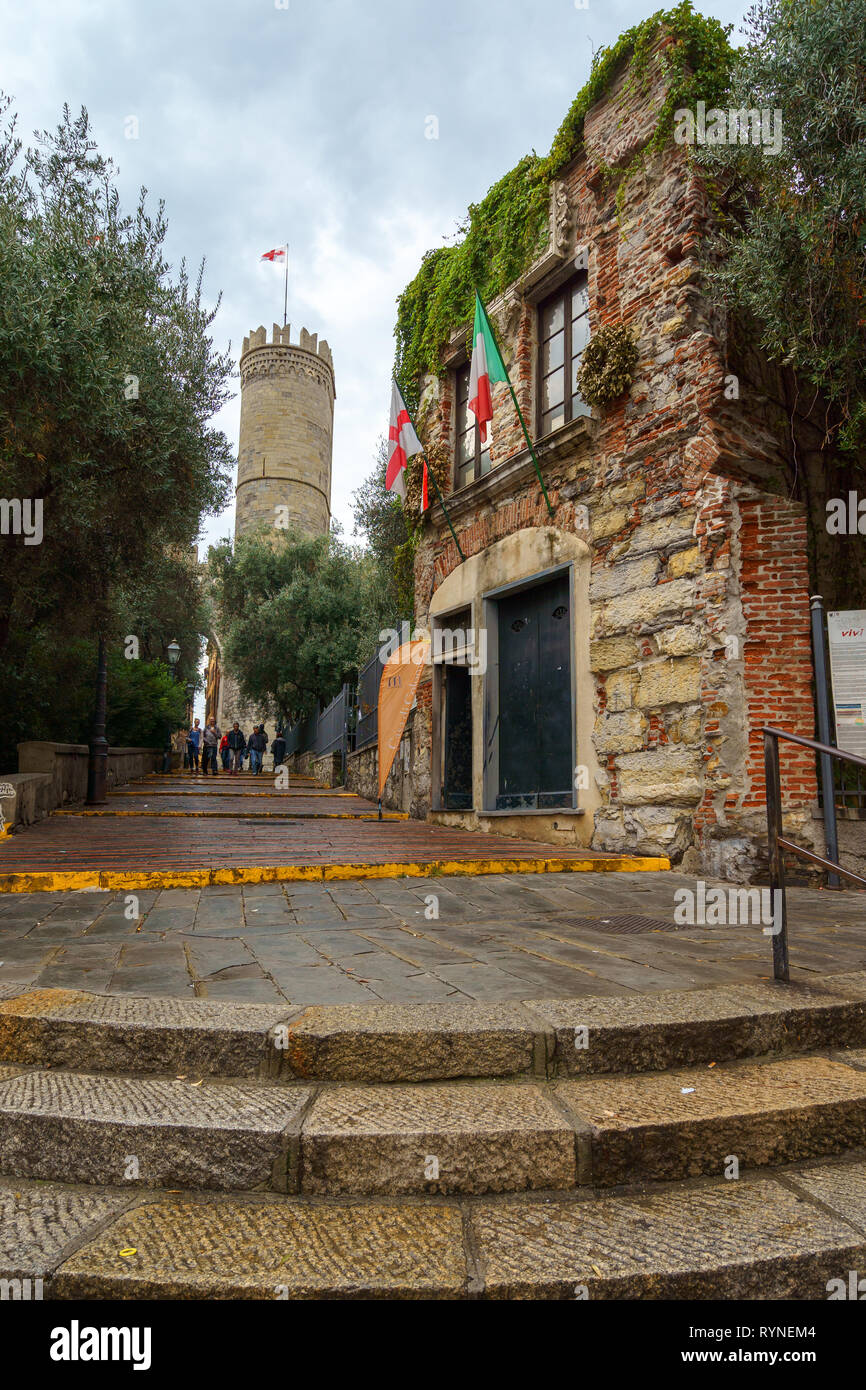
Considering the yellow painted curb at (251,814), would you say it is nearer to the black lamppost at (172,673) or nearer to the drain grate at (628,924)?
the drain grate at (628,924)

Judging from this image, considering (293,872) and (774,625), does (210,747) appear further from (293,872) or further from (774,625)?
(774,625)

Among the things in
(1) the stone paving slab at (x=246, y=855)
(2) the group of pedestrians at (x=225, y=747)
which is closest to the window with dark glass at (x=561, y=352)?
(1) the stone paving slab at (x=246, y=855)

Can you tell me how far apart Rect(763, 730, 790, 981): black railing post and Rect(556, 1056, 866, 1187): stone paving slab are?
2.00ft

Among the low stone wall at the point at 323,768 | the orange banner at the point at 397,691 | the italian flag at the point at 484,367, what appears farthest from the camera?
the low stone wall at the point at 323,768

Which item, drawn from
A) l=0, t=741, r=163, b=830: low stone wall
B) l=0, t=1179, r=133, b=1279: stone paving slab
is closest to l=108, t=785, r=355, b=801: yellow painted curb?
l=0, t=741, r=163, b=830: low stone wall

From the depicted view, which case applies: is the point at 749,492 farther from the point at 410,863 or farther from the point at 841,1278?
the point at 841,1278

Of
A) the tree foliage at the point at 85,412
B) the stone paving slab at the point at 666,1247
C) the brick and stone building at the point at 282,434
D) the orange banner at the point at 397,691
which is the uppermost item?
the brick and stone building at the point at 282,434

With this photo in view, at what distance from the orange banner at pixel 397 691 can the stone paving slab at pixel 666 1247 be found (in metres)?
7.96

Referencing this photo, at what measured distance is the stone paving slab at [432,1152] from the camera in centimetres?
207

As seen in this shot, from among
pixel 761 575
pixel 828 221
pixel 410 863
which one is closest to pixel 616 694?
pixel 761 575

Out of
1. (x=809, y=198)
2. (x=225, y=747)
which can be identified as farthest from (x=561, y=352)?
(x=225, y=747)

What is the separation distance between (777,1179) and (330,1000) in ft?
4.79

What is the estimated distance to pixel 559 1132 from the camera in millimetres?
2129

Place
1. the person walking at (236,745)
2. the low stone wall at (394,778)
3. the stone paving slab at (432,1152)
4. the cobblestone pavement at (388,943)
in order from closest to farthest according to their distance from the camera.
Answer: the stone paving slab at (432,1152), the cobblestone pavement at (388,943), the low stone wall at (394,778), the person walking at (236,745)
